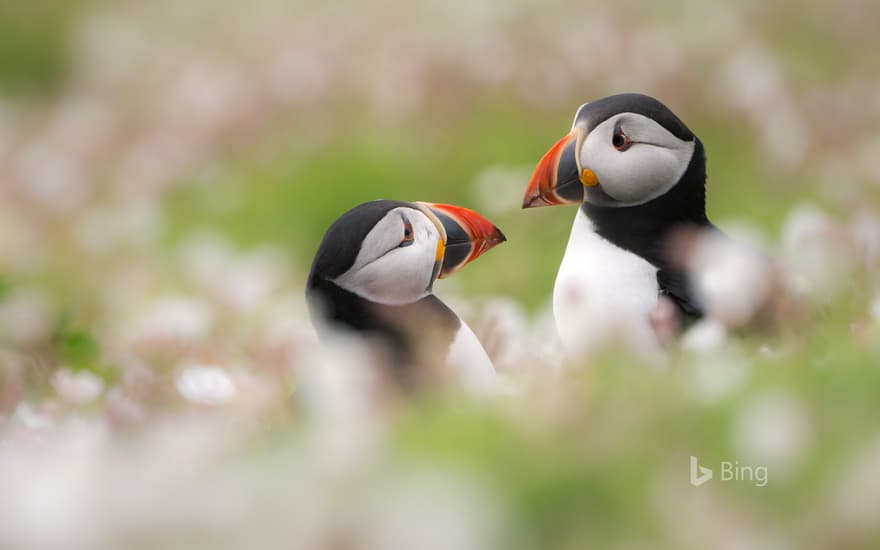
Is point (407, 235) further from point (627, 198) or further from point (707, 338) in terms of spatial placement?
point (707, 338)

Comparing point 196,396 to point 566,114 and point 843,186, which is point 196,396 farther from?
point 566,114

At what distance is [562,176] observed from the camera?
3.57 meters

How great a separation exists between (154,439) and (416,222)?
4.54 ft

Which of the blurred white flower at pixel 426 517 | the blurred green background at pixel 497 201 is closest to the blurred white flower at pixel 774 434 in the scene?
the blurred green background at pixel 497 201

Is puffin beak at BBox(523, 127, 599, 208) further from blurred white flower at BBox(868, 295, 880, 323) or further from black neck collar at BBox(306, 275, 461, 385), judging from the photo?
blurred white flower at BBox(868, 295, 880, 323)

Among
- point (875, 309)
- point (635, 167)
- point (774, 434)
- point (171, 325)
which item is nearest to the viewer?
point (774, 434)

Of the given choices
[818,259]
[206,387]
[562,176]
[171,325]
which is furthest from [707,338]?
[171,325]

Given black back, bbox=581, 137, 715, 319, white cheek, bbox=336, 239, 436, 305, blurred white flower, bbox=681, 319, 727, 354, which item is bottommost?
blurred white flower, bbox=681, 319, 727, 354

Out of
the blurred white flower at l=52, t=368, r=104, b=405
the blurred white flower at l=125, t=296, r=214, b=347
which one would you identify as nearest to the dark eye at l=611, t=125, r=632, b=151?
the blurred white flower at l=52, t=368, r=104, b=405

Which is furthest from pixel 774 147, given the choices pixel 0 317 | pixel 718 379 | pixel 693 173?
pixel 718 379

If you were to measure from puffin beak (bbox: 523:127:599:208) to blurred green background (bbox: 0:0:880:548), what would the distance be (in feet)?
1.99

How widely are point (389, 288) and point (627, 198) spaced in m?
0.76

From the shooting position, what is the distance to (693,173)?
11.7 feet

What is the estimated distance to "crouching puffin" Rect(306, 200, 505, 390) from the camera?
3189 millimetres
